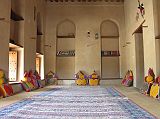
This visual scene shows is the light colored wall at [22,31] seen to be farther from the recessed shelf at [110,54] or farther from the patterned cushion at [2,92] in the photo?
the recessed shelf at [110,54]

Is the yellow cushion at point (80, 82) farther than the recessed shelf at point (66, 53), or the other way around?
the recessed shelf at point (66, 53)

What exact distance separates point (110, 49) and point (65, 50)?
2.99 m

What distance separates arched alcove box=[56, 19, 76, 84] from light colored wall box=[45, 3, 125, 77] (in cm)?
33

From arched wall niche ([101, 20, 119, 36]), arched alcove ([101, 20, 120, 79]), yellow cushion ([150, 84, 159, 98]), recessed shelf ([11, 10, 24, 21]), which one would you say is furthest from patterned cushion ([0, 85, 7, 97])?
arched wall niche ([101, 20, 119, 36])

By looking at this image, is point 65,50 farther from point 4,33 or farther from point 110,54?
point 4,33

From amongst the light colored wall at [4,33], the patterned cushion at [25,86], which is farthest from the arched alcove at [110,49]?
the light colored wall at [4,33]

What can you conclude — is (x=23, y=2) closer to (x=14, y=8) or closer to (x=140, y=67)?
(x=14, y=8)

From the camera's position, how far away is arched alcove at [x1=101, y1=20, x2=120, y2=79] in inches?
583

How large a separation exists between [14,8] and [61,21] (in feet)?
17.4

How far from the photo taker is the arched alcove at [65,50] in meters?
14.9

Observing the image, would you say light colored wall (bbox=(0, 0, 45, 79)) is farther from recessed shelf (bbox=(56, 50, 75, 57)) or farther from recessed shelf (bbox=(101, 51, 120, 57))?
recessed shelf (bbox=(101, 51, 120, 57))

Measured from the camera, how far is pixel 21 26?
33.1ft

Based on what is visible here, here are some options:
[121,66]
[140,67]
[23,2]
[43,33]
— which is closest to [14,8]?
[23,2]

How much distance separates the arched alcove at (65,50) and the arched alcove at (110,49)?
6.57 feet
